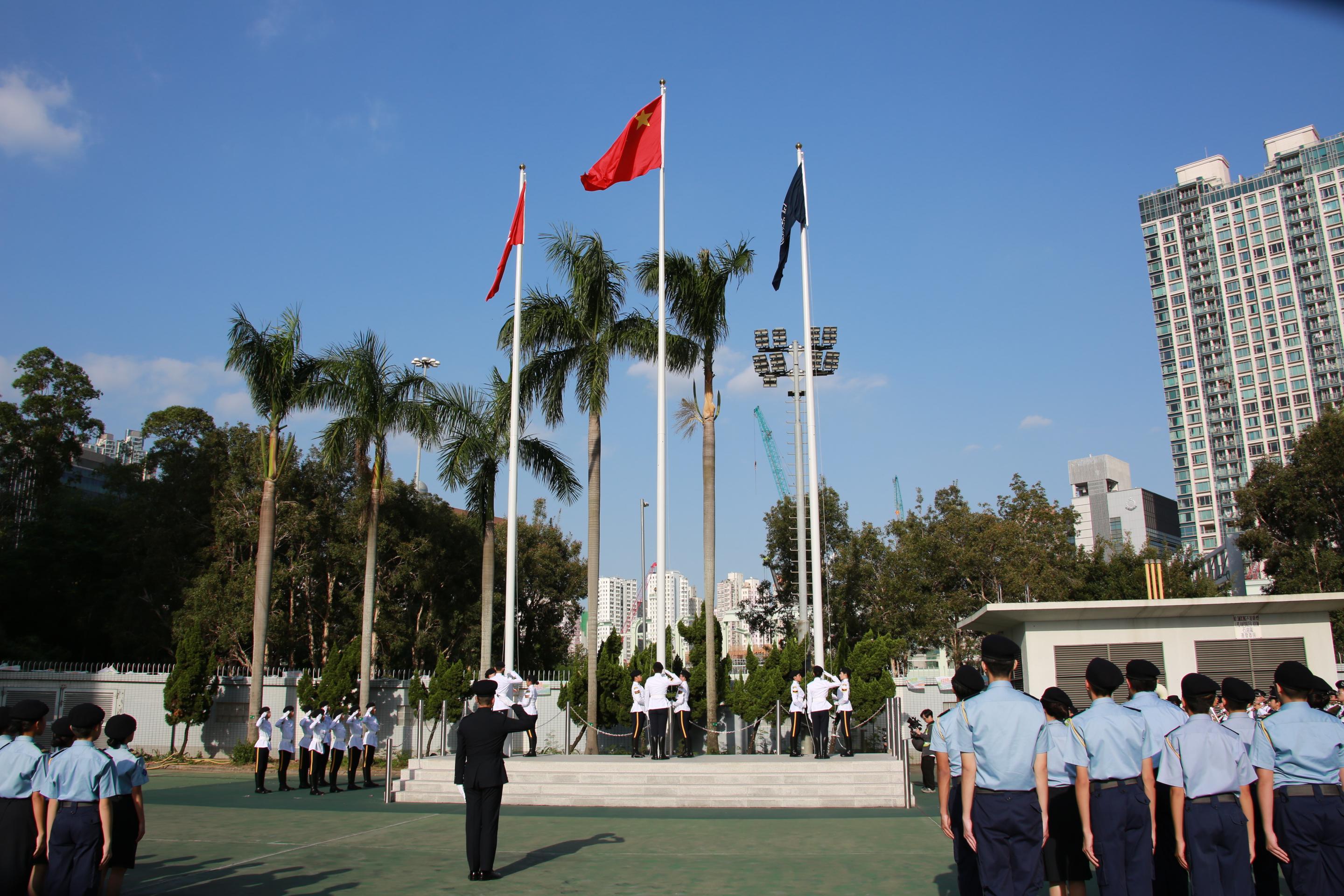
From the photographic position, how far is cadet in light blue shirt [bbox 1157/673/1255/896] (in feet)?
18.5

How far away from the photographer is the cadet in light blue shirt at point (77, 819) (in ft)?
19.5

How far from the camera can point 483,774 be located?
8.62 metres

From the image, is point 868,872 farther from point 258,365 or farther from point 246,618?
point 246,618

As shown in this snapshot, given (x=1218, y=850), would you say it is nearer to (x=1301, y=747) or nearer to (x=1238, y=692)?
(x=1301, y=747)

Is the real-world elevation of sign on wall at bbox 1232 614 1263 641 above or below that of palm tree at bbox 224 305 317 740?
below

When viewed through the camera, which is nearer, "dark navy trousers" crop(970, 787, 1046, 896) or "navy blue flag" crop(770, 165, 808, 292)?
"dark navy trousers" crop(970, 787, 1046, 896)

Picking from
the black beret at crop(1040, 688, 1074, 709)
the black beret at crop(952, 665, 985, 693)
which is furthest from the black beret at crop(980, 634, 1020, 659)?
the black beret at crop(1040, 688, 1074, 709)

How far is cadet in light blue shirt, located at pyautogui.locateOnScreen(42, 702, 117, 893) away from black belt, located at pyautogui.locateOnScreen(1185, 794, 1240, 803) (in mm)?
7010

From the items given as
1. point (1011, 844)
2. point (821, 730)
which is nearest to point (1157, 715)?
point (1011, 844)

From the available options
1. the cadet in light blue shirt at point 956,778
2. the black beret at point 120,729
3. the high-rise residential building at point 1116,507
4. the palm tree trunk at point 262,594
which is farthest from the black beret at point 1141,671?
the high-rise residential building at point 1116,507

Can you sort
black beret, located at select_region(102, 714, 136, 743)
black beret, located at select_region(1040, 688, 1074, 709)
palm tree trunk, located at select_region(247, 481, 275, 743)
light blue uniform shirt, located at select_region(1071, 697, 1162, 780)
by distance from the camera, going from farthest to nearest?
palm tree trunk, located at select_region(247, 481, 275, 743) < black beret, located at select_region(102, 714, 136, 743) < black beret, located at select_region(1040, 688, 1074, 709) < light blue uniform shirt, located at select_region(1071, 697, 1162, 780)

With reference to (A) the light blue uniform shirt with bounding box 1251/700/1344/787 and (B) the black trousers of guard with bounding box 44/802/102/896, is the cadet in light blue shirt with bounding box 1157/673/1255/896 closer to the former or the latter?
(A) the light blue uniform shirt with bounding box 1251/700/1344/787

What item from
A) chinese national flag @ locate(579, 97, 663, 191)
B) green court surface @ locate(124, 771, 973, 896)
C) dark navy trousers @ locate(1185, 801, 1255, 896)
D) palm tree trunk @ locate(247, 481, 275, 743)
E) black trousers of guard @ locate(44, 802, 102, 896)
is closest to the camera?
dark navy trousers @ locate(1185, 801, 1255, 896)

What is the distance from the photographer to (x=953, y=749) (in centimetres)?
545
